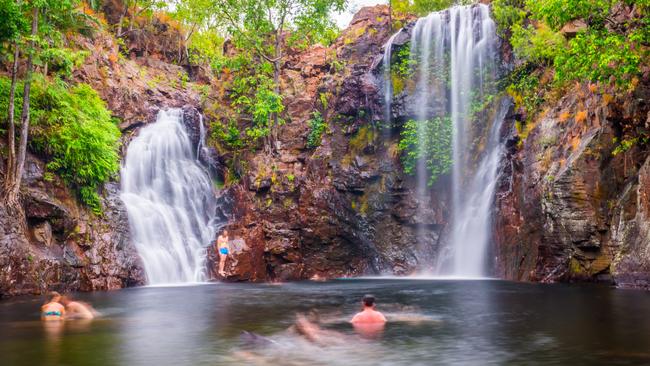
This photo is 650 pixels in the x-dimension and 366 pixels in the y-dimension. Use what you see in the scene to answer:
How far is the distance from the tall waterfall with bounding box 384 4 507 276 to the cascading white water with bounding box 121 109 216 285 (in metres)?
11.6

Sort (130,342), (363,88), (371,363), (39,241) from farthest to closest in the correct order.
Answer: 1. (363,88)
2. (39,241)
3. (130,342)
4. (371,363)

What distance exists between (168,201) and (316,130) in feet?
30.8

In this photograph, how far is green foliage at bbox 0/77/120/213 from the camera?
24016 mm

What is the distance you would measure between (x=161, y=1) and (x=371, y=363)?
34.8 metres

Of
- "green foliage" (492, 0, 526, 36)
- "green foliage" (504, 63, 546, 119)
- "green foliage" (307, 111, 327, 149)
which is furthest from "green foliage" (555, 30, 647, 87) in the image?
"green foliage" (307, 111, 327, 149)

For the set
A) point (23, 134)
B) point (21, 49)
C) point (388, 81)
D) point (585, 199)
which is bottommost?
point (585, 199)

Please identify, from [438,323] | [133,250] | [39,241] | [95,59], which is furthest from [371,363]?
[95,59]

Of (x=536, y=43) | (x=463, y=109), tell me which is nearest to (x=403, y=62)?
(x=463, y=109)

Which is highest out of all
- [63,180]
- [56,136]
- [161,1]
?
[161,1]

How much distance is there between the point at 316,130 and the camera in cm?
3356

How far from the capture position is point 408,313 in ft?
49.4

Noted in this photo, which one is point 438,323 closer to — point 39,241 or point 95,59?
point 39,241

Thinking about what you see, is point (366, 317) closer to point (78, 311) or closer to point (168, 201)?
point (78, 311)

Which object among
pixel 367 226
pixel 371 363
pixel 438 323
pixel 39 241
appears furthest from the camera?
pixel 367 226
